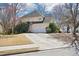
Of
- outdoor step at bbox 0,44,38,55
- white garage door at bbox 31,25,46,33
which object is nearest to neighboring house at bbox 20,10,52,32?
white garage door at bbox 31,25,46,33

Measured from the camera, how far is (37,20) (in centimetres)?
128

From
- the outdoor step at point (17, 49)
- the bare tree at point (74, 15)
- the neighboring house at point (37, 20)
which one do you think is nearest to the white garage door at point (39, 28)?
the neighboring house at point (37, 20)

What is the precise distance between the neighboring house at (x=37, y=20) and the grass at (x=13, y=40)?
76 mm

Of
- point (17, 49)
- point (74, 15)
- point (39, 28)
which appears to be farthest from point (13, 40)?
point (74, 15)

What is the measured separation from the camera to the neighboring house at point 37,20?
4.19 ft

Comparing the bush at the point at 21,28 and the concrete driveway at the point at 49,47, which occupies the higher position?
the bush at the point at 21,28

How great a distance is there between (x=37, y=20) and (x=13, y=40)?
209 mm

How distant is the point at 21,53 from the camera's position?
49.9 inches

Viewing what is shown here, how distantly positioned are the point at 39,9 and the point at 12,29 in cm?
23

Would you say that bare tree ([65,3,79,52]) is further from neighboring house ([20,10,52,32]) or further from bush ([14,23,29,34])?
bush ([14,23,29,34])

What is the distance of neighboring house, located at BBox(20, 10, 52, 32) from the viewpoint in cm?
128

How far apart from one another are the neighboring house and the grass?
76 mm

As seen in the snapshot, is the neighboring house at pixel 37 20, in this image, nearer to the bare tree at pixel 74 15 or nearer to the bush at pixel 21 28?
the bush at pixel 21 28

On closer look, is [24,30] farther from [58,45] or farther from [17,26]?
[58,45]
